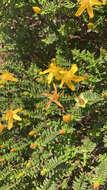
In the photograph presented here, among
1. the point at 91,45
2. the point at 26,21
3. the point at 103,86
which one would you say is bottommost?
the point at 103,86

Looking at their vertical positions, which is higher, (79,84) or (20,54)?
(20,54)

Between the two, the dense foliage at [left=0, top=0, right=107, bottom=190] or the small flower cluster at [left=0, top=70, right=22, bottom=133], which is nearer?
the dense foliage at [left=0, top=0, right=107, bottom=190]

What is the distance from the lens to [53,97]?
85.2 inches

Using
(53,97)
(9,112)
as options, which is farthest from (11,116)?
(53,97)

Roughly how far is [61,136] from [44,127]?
0.99ft

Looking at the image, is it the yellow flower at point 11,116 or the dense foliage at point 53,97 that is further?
the yellow flower at point 11,116

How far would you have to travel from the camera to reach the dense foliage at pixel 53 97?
2.14m

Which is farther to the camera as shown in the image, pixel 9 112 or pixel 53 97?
pixel 9 112

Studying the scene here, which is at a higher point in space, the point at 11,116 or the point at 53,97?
the point at 53,97

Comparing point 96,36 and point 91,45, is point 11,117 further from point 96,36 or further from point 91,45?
point 96,36

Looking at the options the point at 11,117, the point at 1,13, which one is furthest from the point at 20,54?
the point at 11,117

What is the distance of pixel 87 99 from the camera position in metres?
1.88

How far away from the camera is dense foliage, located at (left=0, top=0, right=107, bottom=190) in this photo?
2145mm

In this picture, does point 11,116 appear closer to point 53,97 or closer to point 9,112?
point 9,112
